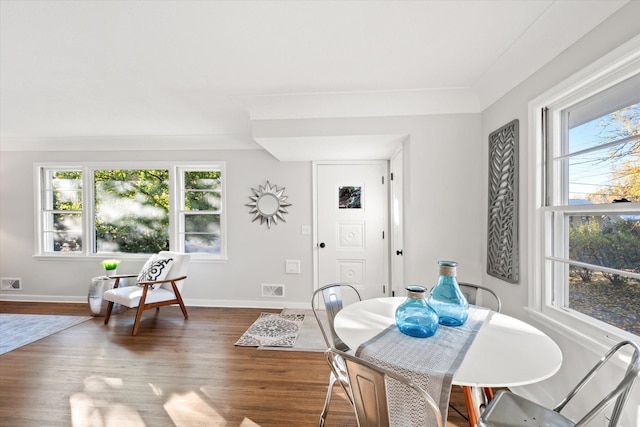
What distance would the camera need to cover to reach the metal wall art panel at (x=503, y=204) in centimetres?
204

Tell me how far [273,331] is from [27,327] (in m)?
2.74

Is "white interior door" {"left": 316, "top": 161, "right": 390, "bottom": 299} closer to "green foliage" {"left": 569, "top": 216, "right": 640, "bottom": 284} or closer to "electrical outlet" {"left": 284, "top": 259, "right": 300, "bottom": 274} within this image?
Result: "electrical outlet" {"left": 284, "top": 259, "right": 300, "bottom": 274}

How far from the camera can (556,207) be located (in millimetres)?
1724

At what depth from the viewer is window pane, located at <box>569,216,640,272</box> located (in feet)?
4.35

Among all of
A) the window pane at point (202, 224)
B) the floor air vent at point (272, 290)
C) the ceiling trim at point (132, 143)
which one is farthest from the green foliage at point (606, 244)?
the window pane at point (202, 224)

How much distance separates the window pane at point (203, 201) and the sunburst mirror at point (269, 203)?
19.9 inches

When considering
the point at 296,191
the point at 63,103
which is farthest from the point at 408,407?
the point at 63,103

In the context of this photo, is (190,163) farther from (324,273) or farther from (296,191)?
(324,273)

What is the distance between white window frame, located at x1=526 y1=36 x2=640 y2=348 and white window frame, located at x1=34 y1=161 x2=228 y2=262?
3365 mm

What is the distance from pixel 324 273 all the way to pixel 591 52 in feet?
10.4

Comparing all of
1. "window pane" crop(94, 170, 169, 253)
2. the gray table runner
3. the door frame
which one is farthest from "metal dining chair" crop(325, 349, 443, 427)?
"window pane" crop(94, 170, 169, 253)

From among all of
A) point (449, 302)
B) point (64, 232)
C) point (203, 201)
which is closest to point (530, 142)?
point (449, 302)

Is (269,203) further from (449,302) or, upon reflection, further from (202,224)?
(449,302)

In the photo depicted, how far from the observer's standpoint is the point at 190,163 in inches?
156
